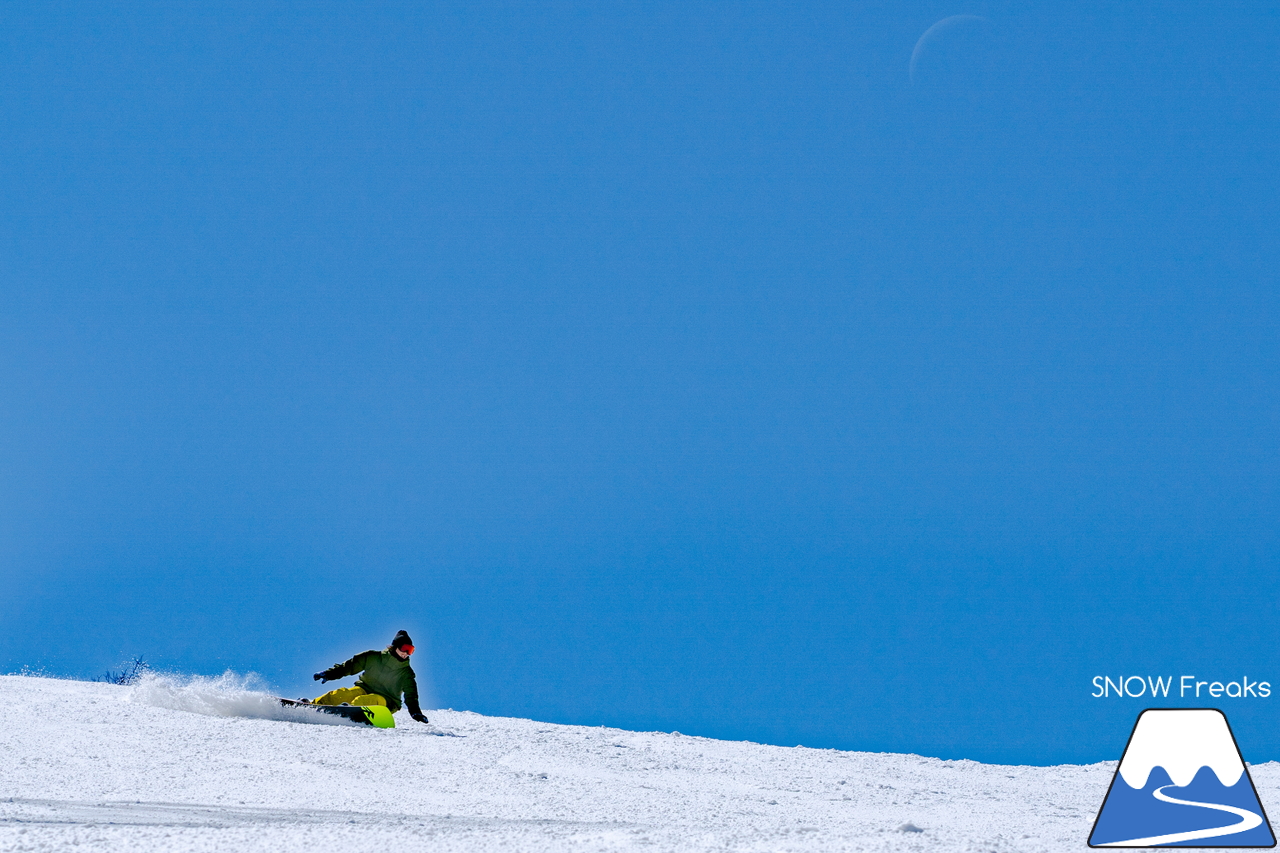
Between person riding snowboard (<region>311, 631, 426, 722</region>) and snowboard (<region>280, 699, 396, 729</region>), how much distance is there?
2.07 ft

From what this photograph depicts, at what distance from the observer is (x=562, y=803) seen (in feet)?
28.9

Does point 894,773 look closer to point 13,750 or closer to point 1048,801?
point 1048,801

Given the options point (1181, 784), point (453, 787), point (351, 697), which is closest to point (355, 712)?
point (351, 697)

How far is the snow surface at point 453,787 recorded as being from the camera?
633 cm

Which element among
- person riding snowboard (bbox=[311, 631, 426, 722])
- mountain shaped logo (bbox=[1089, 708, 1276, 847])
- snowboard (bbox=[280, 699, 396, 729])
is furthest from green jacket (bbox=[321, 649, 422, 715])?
mountain shaped logo (bbox=[1089, 708, 1276, 847])

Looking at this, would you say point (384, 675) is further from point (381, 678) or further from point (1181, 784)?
point (1181, 784)

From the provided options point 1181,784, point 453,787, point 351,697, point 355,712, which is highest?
point 351,697

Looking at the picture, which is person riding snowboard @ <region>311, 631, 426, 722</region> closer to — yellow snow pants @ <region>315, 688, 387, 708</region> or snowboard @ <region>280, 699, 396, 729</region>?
yellow snow pants @ <region>315, 688, 387, 708</region>

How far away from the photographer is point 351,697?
13.9m

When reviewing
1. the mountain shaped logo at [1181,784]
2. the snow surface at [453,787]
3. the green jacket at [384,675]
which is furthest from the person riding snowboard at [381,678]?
the mountain shaped logo at [1181,784]

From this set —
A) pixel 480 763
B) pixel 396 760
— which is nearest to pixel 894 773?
pixel 480 763

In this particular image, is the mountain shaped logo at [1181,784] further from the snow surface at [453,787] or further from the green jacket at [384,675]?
the green jacket at [384,675]

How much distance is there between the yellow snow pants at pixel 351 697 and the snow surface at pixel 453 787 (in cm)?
56

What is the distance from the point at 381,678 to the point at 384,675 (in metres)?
0.05
